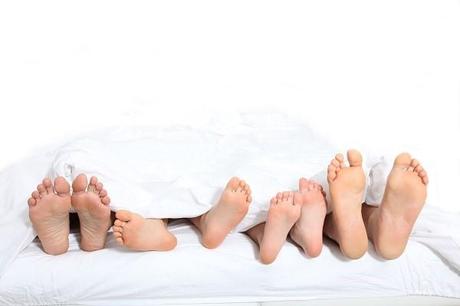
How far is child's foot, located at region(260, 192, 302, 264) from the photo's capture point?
1.42m

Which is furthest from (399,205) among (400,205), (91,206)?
(91,206)

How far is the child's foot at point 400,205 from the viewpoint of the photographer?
4.63 feet

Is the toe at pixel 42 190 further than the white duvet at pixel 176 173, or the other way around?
the white duvet at pixel 176 173

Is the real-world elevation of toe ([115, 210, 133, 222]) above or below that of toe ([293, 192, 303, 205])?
below

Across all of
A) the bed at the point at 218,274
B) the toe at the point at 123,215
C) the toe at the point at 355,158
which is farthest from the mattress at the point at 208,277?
the toe at the point at 355,158

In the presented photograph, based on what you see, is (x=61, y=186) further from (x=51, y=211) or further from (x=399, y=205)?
(x=399, y=205)

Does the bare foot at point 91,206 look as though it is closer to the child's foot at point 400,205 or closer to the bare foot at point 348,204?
the bare foot at point 348,204

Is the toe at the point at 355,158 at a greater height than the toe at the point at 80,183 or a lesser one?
greater

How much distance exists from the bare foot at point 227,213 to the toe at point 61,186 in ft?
1.15

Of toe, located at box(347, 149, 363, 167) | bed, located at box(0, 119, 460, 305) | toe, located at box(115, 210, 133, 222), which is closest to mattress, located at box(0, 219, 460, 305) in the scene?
bed, located at box(0, 119, 460, 305)

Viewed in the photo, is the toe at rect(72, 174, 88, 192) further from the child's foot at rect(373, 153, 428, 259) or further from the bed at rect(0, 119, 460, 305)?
the child's foot at rect(373, 153, 428, 259)

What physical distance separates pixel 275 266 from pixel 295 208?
15 cm

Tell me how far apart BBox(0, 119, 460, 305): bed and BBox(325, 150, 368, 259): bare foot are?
6cm

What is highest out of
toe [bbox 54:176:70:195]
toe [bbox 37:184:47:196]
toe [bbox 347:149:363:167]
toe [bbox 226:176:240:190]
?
toe [bbox 347:149:363:167]
